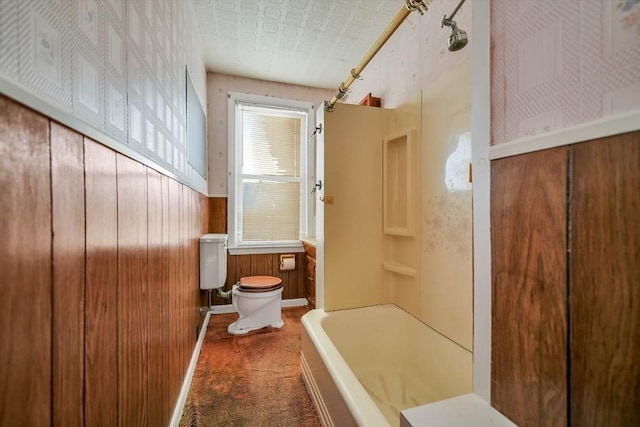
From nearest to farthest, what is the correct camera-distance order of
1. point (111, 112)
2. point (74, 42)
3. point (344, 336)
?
1. point (74, 42)
2. point (111, 112)
3. point (344, 336)

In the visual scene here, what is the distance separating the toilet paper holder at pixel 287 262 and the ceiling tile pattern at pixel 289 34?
6.52ft

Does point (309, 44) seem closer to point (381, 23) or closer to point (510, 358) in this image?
point (381, 23)

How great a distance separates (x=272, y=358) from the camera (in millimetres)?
1900

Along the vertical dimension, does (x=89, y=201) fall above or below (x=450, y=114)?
below

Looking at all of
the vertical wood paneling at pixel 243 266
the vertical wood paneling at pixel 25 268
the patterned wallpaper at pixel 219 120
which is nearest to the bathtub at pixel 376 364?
the vertical wood paneling at pixel 25 268

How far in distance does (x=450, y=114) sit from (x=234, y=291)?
212cm

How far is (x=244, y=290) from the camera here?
2211mm

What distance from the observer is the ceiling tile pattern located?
1786 millimetres

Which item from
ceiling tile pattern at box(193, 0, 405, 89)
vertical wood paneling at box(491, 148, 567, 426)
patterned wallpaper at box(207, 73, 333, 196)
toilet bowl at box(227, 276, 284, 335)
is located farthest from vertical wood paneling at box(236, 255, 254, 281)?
vertical wood paneling at box(491, 148, 567, 426)

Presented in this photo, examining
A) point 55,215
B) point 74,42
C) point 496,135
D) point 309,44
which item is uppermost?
point 309,44

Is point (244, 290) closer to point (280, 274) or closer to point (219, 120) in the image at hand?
point (280, 274)

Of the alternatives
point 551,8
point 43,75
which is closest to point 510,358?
point 551,8

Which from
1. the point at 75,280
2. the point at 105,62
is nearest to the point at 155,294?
the point at 75,280

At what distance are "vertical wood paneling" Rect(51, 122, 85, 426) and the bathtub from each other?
2.65ft
